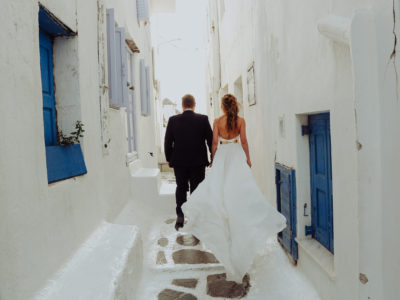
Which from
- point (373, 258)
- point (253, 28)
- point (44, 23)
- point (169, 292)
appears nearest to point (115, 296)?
point (169, 292)

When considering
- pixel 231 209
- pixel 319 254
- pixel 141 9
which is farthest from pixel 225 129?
pixel 141 9

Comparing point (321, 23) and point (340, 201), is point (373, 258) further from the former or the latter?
point (321, 23)

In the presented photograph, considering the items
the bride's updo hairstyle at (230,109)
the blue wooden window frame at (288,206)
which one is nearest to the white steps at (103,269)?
the blue wooden window frame at (288,206)

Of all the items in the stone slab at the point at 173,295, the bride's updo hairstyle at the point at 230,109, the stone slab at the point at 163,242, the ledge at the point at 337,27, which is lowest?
the stone slab at the point at 173,295

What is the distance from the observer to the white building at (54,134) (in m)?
1.70

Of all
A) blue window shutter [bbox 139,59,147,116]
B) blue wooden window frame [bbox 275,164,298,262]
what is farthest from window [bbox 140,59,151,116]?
blue wooden window frame [bbox 275,164,298,262]

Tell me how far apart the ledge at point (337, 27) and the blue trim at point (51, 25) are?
1778mm

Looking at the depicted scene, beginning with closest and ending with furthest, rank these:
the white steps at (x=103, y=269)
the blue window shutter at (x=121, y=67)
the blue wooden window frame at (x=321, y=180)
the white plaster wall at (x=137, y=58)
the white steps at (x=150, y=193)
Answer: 1. the white steps at (x=103, y=269)
2. the blue wooden window frame at (x=321, y=180)
3. the blue window shutter at (x=121, y=67)
4. the white plaster wall at (x=137, y=58)
5. the white steps at (x=150, y=193)

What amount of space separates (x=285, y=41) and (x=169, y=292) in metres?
2.61

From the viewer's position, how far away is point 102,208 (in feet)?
11.0

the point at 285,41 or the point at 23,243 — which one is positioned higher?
the point at 285,41

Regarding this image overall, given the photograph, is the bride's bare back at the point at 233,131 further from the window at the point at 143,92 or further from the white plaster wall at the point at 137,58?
the window at the point at 143,92

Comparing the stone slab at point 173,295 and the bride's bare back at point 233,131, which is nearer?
the stone slab at point 173,295

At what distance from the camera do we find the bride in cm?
309
